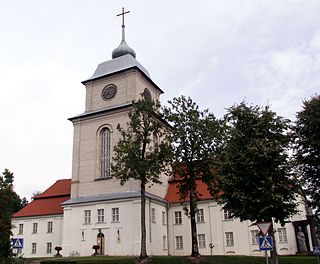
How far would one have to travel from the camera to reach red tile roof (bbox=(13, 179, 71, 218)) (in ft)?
161

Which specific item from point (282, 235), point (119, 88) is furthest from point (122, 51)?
point (282, 235)

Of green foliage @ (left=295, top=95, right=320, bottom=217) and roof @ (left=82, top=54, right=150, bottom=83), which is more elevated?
roof @ (left=82, top=54, right=150, bottom=83)

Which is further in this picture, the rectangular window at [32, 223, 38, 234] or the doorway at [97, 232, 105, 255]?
the rectangular window at [32, 223, 38, 234]

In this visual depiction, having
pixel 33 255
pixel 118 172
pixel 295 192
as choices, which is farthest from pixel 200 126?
pixel 33 255

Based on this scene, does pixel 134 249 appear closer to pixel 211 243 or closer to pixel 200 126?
pixel 211 243

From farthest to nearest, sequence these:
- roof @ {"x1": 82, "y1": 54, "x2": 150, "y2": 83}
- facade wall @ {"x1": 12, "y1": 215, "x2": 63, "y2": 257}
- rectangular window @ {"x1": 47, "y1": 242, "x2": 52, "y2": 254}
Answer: roof @ {"x1": 82, "y1": 54, "x2": 150, "y2": 83}
facade wall @ {"x1": 12, "y1": 215, "x2": 63, "y2": 257}
rectangular window @ {"x1": 47, "y1": 242, "x2": 52, "y2": 254}

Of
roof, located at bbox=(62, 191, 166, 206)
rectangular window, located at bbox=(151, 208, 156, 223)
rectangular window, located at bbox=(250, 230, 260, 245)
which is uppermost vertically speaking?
roof, located at bbox=(62, 191, 166, 206)

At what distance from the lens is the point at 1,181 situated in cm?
1983

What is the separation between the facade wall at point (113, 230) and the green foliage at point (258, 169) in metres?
16.3

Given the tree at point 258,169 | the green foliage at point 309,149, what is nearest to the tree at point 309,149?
the green foliage at point 309,149

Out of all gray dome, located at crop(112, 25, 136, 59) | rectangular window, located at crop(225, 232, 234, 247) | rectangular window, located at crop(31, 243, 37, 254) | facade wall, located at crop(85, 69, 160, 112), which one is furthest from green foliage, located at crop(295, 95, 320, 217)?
rectangular window, located at crop(31, 243, 37, 254)

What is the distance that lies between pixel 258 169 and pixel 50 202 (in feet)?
112

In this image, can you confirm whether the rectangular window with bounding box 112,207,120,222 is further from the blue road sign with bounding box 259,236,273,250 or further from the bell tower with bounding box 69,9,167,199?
the blue road sign with bounding box 259,236,273,250

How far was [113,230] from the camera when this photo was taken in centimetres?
4156
